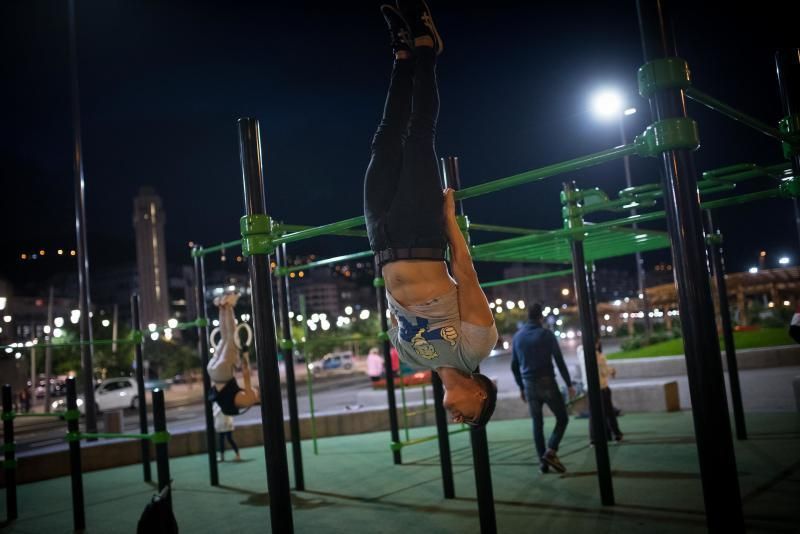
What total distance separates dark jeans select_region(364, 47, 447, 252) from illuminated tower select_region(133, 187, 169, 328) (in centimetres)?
6974

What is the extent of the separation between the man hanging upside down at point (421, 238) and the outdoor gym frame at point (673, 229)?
472 millimetres

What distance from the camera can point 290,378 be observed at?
8.06m

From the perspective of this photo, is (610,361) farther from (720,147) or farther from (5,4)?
(5,4)

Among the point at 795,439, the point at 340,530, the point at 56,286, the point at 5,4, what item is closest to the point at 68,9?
the point at 5,4

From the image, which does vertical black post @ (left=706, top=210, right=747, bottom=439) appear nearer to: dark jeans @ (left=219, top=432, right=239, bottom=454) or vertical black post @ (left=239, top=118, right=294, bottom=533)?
vertical black post @ (left=239, top=118, right=294, bottom=533)

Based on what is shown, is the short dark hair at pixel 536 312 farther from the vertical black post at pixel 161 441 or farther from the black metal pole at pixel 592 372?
the vertical black post at pixel 161 441

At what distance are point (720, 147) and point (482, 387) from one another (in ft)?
68.9

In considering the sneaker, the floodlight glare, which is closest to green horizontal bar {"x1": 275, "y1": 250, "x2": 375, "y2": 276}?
the sneaker

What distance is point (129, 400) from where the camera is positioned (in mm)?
23984

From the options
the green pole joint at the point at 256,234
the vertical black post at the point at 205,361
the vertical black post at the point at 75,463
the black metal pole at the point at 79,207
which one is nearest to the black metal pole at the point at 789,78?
the green pole joint at the point at 256,234

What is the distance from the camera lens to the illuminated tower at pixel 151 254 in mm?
68250

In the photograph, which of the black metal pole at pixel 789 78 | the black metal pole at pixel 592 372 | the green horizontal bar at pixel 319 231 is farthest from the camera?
the black metal pole at pixel 592 372

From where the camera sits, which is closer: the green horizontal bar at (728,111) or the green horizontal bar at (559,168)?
the green horizontal bar at (728,111)

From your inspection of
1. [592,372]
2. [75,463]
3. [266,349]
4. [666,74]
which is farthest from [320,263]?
[666,74]
